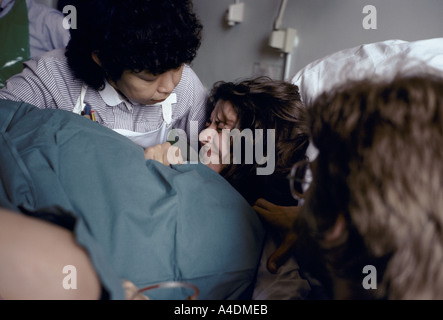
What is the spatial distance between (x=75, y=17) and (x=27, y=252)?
0.70 m

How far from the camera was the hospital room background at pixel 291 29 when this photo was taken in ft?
3.57

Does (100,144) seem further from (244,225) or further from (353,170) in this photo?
(353,170)

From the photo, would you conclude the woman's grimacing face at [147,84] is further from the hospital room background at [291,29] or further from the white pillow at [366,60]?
the hospital room background at [291,29]

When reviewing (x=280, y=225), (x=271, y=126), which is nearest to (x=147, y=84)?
(x=271, y=126)

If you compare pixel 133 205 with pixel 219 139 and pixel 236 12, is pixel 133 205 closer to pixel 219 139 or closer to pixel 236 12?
pixel 219 139

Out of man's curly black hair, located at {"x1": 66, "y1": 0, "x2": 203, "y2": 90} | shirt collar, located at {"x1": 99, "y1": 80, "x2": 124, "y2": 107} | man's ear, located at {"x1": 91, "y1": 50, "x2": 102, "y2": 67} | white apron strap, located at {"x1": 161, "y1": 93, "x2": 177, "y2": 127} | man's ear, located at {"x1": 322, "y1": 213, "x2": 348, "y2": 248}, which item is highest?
man's curly black hair, located at {"x1": 66, "y1": 0, "x2": 203, "y2": 90}

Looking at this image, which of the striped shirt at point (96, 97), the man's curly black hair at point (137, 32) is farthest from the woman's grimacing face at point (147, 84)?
the striped shirt at point (96, 97)

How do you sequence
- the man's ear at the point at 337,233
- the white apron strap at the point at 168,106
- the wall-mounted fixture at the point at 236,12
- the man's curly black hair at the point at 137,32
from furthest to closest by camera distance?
the wall-mounted fixture at the point at 236,12 < the white apron strap at the point at 168,106 < the man's curly black hair at the point at 137,32 < the man's ear at the point at 337,233

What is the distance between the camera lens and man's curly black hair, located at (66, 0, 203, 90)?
821mm

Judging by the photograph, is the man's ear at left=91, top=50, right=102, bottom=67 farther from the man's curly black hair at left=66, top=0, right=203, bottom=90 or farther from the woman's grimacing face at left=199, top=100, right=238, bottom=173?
the woman's grimacing face at left=199, top=100, right=238, bottom=173

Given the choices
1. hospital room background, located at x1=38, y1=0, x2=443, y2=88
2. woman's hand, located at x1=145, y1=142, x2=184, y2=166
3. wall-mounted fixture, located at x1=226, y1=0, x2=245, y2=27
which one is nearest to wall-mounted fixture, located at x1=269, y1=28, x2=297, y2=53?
hospital room background, located at x1=38, y1=0, x2=443, y2=88

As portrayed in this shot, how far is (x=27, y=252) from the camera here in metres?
0.43

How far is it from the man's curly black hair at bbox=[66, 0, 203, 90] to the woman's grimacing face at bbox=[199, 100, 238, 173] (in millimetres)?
215

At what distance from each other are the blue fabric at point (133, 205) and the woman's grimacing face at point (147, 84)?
0.76 ft
